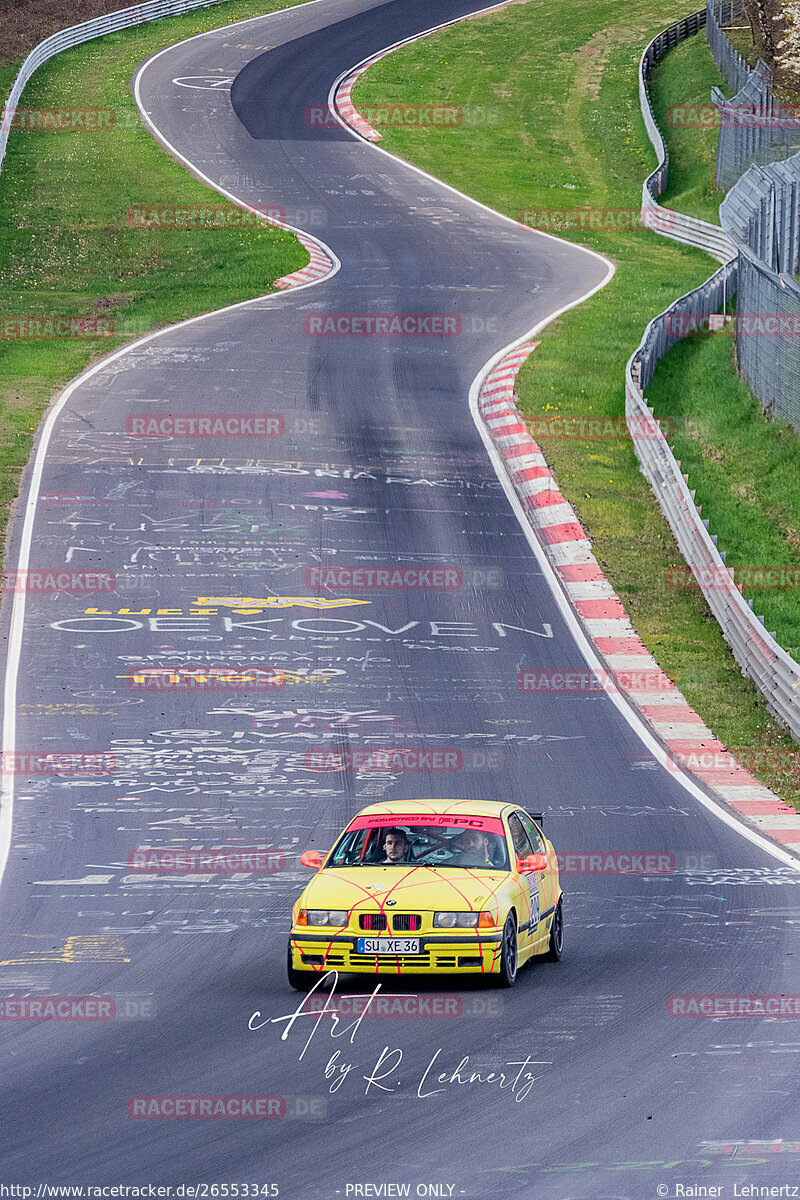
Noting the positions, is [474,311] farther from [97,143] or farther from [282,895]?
[282,895]

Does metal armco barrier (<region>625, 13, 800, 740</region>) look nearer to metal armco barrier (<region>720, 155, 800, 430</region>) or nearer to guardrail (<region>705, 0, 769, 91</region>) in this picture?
metal armco barrier (<region>720, 155, 800, 430</region>)

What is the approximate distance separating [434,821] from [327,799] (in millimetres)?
4494

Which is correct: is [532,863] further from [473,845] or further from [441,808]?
[441,808]

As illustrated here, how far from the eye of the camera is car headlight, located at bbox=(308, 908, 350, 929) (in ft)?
36.0

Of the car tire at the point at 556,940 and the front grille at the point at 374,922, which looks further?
the car tire at the point at 556,940

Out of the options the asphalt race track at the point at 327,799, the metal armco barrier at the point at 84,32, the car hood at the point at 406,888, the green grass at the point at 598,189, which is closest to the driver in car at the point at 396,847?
Result: the car hood at the point at 406,888

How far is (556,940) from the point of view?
12102mm

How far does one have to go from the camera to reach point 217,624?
72.1ft

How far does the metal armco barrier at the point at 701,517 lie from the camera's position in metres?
19.8

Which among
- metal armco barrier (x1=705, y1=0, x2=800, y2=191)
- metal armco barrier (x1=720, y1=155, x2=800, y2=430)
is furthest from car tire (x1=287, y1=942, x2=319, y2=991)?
metal armco barrier (x1=705, y1=0, x2=800, y2=191)

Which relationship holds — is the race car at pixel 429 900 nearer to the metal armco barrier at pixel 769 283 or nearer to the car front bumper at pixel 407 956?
the car front bumper at pixel 407 956

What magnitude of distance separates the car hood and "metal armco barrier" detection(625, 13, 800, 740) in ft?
28.0

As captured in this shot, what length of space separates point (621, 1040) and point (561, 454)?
2061 cm

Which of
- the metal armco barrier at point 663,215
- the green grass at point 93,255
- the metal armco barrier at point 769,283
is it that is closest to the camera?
the metal armco barrier at point 769,283
